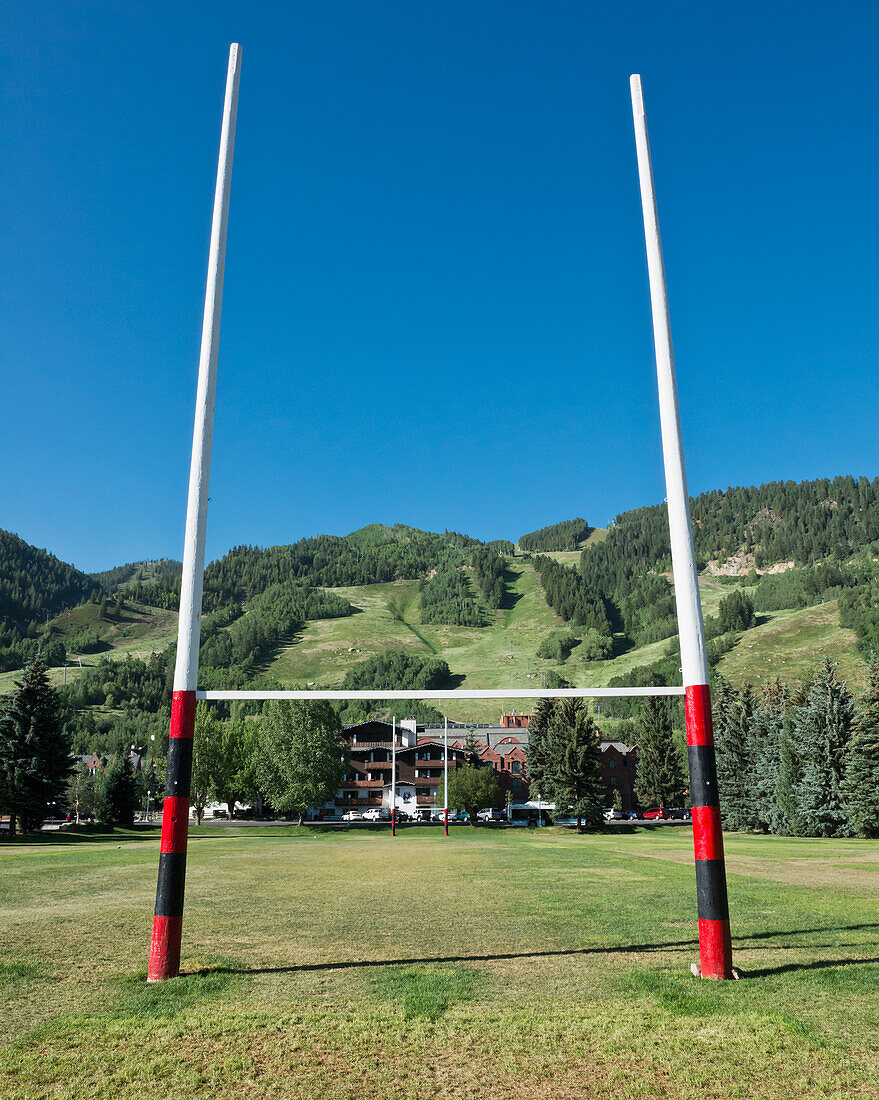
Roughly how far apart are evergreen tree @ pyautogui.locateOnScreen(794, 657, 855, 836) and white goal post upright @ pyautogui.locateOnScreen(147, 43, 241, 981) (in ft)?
159

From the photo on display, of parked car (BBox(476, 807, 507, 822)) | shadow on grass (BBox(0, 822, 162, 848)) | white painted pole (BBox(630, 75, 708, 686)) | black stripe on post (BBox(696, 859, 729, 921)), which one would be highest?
white painted pole (BBox(630, 75, 708, 686))

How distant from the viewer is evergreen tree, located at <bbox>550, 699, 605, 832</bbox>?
58531mm

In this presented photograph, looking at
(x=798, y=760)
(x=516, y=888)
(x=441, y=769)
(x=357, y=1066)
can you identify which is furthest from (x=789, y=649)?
(x=357, y=1066)

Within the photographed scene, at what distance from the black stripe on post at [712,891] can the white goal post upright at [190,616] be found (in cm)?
499

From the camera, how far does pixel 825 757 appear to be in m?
47.8

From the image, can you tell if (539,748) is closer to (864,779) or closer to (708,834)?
(864,779)

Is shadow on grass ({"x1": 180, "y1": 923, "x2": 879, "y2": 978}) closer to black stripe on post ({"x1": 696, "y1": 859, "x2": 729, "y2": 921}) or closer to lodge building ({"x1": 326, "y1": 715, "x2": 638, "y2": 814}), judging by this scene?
black stripe on post ({"x1": 696, "y1": 859, "x2": 729, "y2": 921})

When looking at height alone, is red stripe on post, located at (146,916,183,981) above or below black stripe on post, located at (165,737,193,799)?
below

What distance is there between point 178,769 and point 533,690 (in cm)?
381

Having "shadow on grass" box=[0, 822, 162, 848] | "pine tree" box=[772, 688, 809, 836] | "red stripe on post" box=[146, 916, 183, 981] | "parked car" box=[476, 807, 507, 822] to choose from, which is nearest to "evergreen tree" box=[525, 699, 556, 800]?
"parked car" box=[476, 807, 507, 822]

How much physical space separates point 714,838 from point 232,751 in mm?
73405

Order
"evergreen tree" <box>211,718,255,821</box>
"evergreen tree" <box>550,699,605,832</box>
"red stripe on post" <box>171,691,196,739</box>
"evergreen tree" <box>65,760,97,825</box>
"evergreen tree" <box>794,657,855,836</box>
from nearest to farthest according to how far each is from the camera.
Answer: "red stripe on post" <box>171,691,196,739</box> → "evergreen tree" <box>794,657,855,836</box> → "evergreen tree" <box>550,699,605,832</box> → "evergreen tree" <box>211,718,255,821</box> → "evergreen tree" <box>65,760,97,825</box>

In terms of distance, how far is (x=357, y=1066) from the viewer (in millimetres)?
5164

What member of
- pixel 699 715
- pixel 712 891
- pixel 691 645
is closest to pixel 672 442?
pixel 691 645
